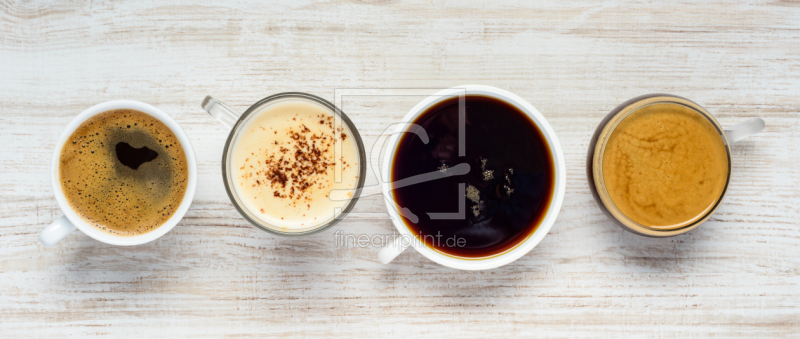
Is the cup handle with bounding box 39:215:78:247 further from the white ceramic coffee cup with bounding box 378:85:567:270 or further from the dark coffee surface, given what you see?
the white ceramic coffee cup with bounding box 378:85:567:270

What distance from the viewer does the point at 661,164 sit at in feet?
3.07

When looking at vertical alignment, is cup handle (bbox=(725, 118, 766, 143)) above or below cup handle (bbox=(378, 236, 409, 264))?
above

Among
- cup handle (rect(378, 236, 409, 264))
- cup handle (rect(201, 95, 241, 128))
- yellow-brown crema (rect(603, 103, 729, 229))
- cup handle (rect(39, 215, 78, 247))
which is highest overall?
cup handle (rect(201, 95, 241, 128))

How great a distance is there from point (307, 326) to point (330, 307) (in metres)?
0.07

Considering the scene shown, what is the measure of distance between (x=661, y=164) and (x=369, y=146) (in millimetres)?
595

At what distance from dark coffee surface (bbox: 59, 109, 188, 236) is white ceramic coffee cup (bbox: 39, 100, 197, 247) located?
0.01 m

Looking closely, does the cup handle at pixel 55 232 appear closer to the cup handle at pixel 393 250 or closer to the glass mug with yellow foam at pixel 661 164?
the cup handle at pixel 393 250

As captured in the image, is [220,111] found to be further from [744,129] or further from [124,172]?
[744,129]

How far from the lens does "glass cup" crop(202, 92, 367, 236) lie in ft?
2.89

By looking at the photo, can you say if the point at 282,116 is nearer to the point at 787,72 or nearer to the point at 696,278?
the point at 696,278

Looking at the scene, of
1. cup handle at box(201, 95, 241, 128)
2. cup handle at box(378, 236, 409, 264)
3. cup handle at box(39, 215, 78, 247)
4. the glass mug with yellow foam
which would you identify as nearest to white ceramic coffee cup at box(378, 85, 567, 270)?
cup handle at box(378, 236, 409, 264)

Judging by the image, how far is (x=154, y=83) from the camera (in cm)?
103

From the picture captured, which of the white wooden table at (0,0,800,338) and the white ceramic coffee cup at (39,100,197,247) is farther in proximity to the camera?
the white wooden table at (0,0,800,338)

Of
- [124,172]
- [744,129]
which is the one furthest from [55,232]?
[744,129]
